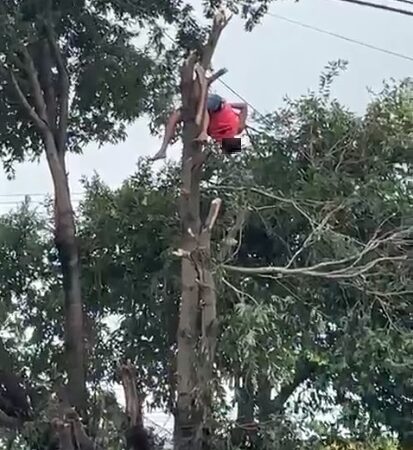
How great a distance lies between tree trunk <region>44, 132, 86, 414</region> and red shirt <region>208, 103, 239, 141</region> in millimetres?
1131

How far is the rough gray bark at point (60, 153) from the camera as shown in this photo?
4992mm

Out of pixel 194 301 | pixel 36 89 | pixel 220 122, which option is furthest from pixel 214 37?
pixel 36 89

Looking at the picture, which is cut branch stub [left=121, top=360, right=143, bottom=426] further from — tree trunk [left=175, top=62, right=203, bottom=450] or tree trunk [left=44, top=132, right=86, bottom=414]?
tree trunk [left=44, top=132, right=86, bottom=414]

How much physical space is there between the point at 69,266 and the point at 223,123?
1.31m

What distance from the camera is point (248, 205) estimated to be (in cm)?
495

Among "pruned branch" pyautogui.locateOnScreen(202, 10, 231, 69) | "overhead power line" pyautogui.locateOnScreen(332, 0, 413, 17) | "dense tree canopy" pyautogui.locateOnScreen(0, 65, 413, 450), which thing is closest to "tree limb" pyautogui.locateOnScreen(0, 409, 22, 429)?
"dense tree canopy" pyautogui.locateOnScreen(0, 65, 413, 450)

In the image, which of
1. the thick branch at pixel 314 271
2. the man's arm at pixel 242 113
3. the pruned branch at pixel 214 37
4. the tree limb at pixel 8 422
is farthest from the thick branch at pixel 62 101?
the tree limb at pixel 8 422

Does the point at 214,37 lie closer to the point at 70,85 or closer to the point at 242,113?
the point at 242,113

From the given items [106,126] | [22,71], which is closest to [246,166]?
[106,126]

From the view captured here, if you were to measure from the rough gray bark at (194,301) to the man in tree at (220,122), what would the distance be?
0.15 metres

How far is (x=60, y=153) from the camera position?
5.22 metres

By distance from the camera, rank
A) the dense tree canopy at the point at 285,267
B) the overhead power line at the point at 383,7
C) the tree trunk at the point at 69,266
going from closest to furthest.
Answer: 1. the overhead power line at the point at 383,7
2. the dense tree canopy at the point at 285,267
3. the tree trunk at the point at 69,266

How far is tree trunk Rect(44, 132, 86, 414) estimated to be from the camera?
16.3ft

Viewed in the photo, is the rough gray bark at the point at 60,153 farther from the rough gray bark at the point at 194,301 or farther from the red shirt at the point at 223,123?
the red shirt at the point at 223,123
